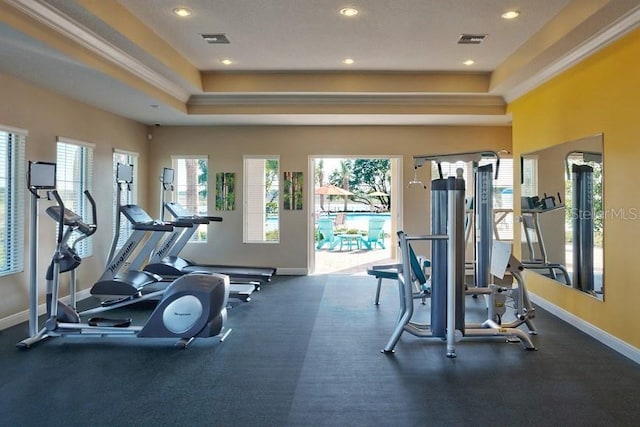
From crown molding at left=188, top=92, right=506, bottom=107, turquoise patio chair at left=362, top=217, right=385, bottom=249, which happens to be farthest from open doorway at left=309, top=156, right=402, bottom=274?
crown molding at left=188, top=92, right=506, bottom=107

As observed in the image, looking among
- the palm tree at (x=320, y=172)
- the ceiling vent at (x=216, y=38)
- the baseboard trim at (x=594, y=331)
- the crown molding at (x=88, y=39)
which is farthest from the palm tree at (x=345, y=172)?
the ceiling vent at (x=216, y=38)

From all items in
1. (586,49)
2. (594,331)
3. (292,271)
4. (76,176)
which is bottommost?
(594,331)

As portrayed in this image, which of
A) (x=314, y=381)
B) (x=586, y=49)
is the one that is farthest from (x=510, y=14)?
(x=314, y=381)

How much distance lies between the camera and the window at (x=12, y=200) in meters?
4.51

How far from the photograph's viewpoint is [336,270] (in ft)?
26.2

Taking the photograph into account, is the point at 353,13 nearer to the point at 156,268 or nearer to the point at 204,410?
the point at 204,410

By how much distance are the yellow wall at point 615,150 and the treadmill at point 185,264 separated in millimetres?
4043

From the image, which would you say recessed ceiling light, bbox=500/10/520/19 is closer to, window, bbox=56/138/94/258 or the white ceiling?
the white ceiling

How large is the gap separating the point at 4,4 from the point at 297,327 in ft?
11.6

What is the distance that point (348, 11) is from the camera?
3.94 m

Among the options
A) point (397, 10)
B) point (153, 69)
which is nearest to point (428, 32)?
point (397, 10)

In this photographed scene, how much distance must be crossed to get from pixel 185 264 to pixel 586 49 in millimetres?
5489

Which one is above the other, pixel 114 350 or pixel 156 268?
pixel 156 268

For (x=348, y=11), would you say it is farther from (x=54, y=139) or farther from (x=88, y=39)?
(x=54, y=139)
